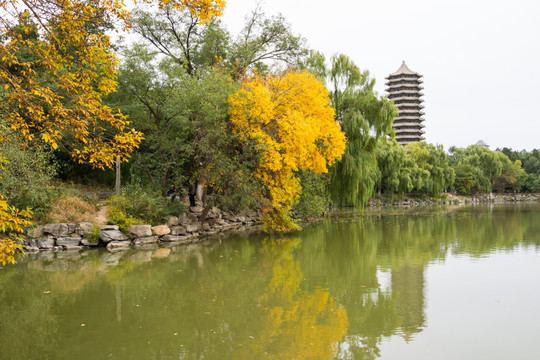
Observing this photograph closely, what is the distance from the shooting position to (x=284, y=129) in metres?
13.4

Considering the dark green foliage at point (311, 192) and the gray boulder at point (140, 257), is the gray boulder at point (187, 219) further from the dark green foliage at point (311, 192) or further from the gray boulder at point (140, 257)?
the dark green foliage at point (311, 192)

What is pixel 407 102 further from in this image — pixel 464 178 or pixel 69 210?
pixel 69 210

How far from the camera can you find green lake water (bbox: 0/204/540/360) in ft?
15.9

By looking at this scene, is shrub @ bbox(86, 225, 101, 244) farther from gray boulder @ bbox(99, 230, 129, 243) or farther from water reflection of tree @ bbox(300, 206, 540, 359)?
water reflection of tree @ bbox(300, 206, 540, 359)

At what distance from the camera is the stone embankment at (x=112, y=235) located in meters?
12.2

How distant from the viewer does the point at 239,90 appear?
13.7 m

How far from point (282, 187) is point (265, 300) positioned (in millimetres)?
8017

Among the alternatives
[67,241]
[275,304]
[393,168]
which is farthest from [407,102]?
[275,304]

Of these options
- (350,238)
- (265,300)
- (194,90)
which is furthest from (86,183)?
(265,300)

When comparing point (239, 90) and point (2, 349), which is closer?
point (2, 349)

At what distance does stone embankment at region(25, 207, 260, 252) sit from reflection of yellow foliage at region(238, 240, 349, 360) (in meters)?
6.74

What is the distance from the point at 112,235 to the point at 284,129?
21.0 feet

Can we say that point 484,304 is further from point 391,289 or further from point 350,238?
point 350,238

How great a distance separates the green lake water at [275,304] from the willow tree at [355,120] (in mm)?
7252
